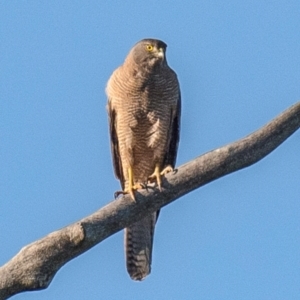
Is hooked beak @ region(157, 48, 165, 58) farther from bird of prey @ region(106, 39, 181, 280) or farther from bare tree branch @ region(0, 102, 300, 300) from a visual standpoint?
bare tree branch @ region(0, 102, 300, 300)

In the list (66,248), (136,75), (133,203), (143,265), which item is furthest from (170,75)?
(66,248)

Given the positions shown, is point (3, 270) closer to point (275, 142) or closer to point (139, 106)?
point (275, 142)

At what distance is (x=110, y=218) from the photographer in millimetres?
5191

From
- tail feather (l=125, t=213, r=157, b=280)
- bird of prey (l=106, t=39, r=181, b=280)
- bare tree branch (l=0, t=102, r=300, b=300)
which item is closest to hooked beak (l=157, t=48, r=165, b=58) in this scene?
bird of prey (l=106, t=39, r=181, b=280)

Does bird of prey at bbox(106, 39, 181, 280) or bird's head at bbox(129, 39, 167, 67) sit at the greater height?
bird's head at bbox(129, 39, 167, 67)

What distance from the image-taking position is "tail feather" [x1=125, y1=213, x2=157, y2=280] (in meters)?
8.74

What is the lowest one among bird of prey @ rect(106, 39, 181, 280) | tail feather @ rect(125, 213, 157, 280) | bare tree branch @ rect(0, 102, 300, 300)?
bare tree branch @ rect(0, 102, 300, 300)

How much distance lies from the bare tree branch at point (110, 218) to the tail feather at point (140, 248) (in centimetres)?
349

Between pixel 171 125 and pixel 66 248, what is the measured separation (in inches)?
160

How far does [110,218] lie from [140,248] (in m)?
3.93

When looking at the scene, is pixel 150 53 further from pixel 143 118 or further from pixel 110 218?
pixel 110 218

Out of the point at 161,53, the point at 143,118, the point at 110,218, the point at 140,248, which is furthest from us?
the point at 140,248

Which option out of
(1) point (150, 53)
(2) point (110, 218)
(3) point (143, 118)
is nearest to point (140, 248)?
(3) point (143, 118)

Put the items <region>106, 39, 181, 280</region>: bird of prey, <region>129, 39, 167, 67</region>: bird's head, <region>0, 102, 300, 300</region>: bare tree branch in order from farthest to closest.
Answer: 1. <region>129, 39, 167, 67</region>: bird's head
2. <region>106, 39, 181, 280</region>: bird of prey
3. <region>0, 102, 300, 300</region>: bare tree branch
